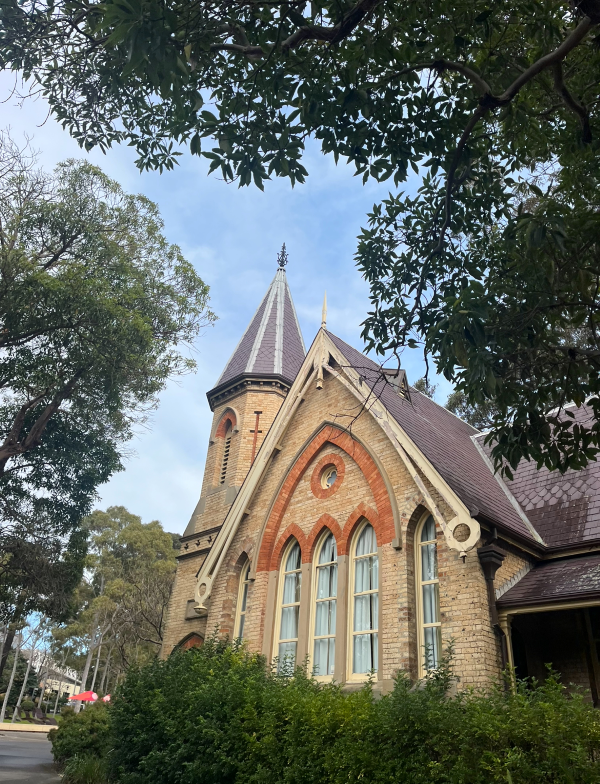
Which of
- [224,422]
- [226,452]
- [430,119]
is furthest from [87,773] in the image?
[430,119]

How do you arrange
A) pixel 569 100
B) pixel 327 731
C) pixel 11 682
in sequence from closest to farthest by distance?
pixel 569 100, pixel 327 731, pixel 11 682

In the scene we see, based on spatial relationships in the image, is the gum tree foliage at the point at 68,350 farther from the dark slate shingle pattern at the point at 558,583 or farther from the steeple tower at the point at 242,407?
the dark slate shingle pattern at the point at 558,583

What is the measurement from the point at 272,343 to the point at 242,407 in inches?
137

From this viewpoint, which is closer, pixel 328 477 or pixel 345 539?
pixel 345 539

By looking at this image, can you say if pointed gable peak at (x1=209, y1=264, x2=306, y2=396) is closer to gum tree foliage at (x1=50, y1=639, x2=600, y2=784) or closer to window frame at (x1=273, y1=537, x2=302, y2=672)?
window frame at (x1=273, y1=537, x2=302, y2=672)

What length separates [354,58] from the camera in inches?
275

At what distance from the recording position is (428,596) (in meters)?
11.4

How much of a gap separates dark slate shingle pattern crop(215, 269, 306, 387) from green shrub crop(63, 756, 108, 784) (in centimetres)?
1226

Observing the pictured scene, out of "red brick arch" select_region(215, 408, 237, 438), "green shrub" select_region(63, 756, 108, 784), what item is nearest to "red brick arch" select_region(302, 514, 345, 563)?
"green shrub" select_region(63, 756, 108, 784)

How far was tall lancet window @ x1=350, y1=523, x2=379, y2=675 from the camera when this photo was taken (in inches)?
462

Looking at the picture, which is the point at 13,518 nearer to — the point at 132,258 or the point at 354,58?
the point at 132,258

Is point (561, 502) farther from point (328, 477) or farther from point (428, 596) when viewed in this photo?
point (328, 477)

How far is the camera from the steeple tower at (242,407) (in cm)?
2067

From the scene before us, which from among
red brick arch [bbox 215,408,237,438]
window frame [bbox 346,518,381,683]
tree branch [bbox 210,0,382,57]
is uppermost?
red brick arch [bbox 215,408,237,438]
